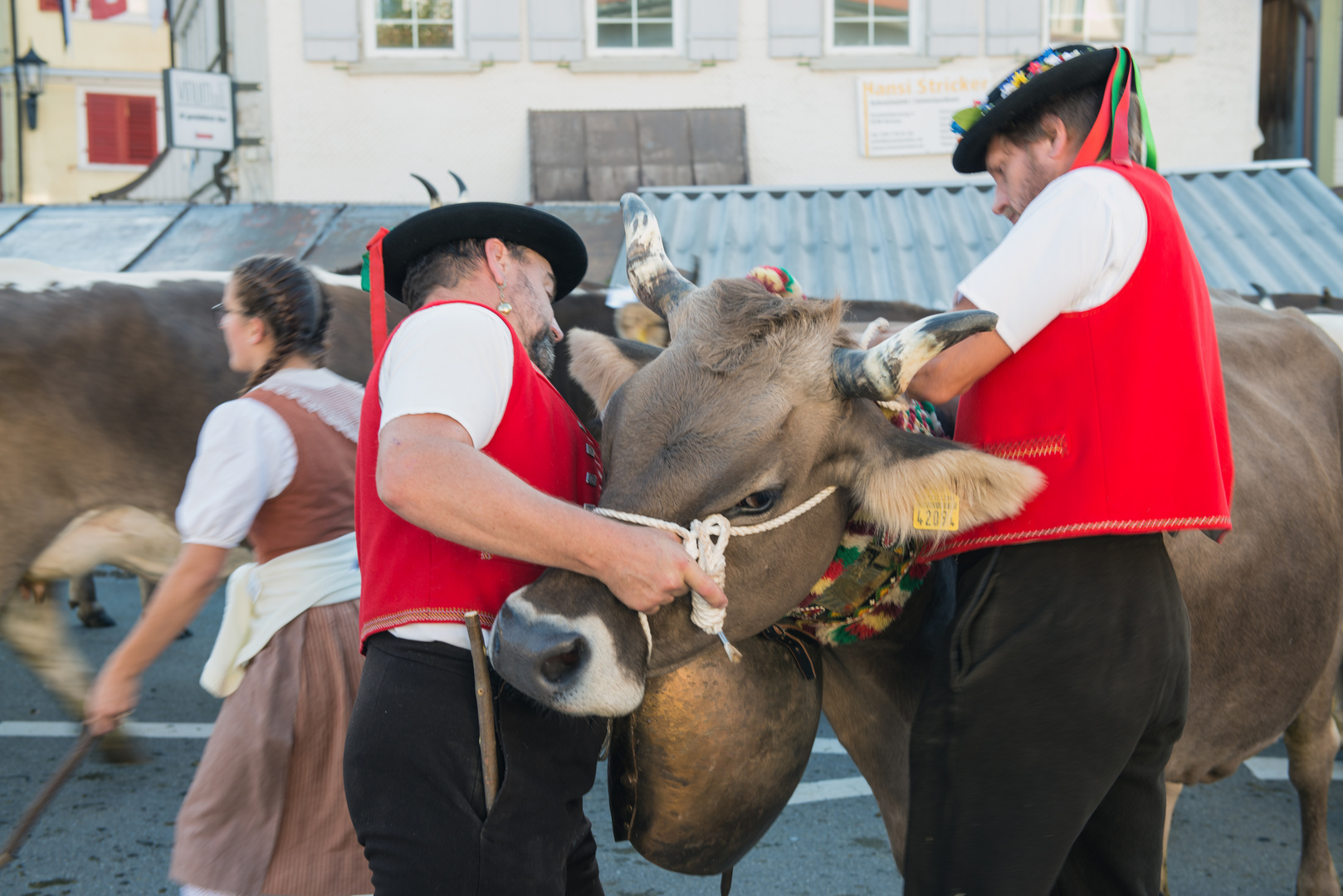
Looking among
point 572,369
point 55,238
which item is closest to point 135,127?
point 55,238

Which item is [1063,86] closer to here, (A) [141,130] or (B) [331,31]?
(B) [331,31]

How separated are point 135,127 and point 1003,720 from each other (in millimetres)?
25630

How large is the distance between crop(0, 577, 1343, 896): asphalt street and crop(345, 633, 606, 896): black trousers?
6.86 ft

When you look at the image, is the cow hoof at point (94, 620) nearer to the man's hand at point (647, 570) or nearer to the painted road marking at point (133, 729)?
the painted road marking at point (133, 729)

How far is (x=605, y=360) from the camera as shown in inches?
87.7

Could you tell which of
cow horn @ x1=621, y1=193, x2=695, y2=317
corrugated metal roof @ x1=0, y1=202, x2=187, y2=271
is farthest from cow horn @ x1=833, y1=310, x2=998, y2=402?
corrugated metal roof @ x1=0, y1=202, x2=187, y2=271

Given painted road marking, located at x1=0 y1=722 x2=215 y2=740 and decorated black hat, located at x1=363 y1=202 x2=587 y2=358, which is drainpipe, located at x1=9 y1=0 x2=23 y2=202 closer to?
painted road marking, located at x1=0 y1=722 x2=215 y2=740

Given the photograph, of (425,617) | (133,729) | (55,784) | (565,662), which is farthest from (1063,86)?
(133,729)

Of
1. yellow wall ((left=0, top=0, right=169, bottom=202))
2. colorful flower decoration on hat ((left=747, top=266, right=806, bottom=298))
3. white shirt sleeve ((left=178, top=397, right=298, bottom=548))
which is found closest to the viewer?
colorful flower decoration on hat ((left=747, top=266, right=806, bottom=298))

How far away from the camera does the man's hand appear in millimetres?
1570

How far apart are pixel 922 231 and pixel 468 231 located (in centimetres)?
672

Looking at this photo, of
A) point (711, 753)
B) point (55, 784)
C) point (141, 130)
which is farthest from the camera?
point (141, 130)

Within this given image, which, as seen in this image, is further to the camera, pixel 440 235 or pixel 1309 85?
pixel 1309 85

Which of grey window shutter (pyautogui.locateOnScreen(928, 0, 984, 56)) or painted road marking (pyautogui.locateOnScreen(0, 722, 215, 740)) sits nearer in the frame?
painted road marking (pyautogui.locateOnScreen(0, 722, 215, 740))
